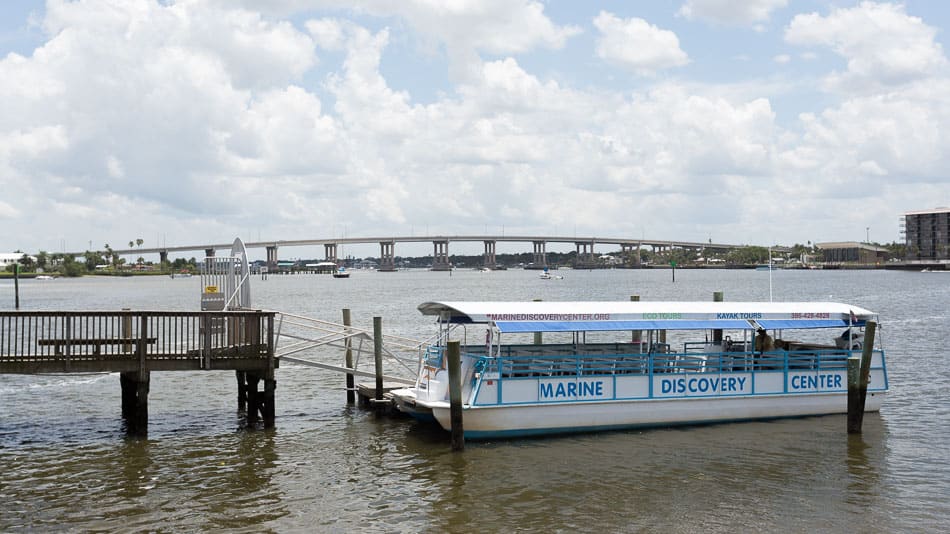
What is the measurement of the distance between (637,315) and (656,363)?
1920 mm

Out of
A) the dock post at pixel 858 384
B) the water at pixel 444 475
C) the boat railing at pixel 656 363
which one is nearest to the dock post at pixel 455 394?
the water at pixel 444 475

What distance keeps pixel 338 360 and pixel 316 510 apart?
2315 centimetres

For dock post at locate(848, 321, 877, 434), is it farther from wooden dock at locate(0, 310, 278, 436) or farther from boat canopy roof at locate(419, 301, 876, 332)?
wooden dock at locate(0, 310, 278, 436)

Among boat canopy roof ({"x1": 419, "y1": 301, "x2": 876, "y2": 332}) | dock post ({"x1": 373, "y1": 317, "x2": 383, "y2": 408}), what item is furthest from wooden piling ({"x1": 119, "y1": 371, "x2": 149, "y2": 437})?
boat canopy roof ({"x1": 419, "y1": 301, "x2": 876, "y2": 332})

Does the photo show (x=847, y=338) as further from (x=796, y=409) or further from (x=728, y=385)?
(x=728, y=385)

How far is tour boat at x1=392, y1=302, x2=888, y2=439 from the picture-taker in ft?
67.6

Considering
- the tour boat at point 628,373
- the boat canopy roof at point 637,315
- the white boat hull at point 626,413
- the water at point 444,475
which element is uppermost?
the boat canopy roof at point 637,315

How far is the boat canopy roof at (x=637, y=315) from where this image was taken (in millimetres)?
20859

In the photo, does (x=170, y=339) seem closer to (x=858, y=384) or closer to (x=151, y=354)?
(x=151, y=354)

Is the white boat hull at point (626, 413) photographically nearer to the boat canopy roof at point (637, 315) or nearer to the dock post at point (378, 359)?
the boat canopy roof at point (637, 315)

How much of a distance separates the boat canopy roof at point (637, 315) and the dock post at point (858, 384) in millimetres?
1531

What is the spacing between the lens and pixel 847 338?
24516 millimetres

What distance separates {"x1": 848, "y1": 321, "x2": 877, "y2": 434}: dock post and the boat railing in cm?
152

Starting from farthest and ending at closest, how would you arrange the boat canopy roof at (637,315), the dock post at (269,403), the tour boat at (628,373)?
the dock post at (269,403) < the boat canopy roof at (637,315) < the tour boat at (628,373)
